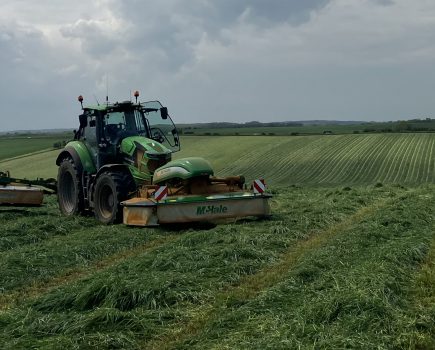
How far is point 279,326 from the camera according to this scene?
15.2 ft

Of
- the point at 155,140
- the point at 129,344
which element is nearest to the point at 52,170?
the point at 155,140

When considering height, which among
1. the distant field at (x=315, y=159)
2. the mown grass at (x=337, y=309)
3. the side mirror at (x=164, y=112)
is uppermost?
the side mirror at (x=164, y=112)

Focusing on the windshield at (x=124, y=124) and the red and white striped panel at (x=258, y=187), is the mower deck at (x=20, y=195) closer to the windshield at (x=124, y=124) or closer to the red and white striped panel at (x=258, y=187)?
the windshield at (x=124, y=124)

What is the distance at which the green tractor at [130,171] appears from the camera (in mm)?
10633

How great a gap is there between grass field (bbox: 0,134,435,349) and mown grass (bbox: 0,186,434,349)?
0.05ft

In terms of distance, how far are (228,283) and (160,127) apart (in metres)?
7.02

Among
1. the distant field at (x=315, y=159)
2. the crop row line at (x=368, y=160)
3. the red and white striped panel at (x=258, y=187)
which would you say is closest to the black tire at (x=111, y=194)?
the red and white striped panel at (x=258, y=187)

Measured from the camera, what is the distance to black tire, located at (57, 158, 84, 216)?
42.0 ft

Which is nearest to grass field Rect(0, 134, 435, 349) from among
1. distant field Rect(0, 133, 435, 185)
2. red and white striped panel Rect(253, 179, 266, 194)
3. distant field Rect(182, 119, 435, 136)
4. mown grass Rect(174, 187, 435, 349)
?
mown grass Rect(174, 187, 435, 349)

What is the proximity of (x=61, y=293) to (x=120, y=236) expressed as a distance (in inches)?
149

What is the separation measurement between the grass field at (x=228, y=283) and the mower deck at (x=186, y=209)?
22cm

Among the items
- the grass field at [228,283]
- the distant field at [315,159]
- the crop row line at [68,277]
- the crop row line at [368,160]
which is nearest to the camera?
the grass field at [228,283]

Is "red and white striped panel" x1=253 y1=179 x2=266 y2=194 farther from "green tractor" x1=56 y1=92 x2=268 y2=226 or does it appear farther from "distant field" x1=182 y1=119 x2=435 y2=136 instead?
"distant field" x1=182 y1=119 x2=435 y2=136

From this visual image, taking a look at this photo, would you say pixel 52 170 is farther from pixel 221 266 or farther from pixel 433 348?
pixel 433 348
